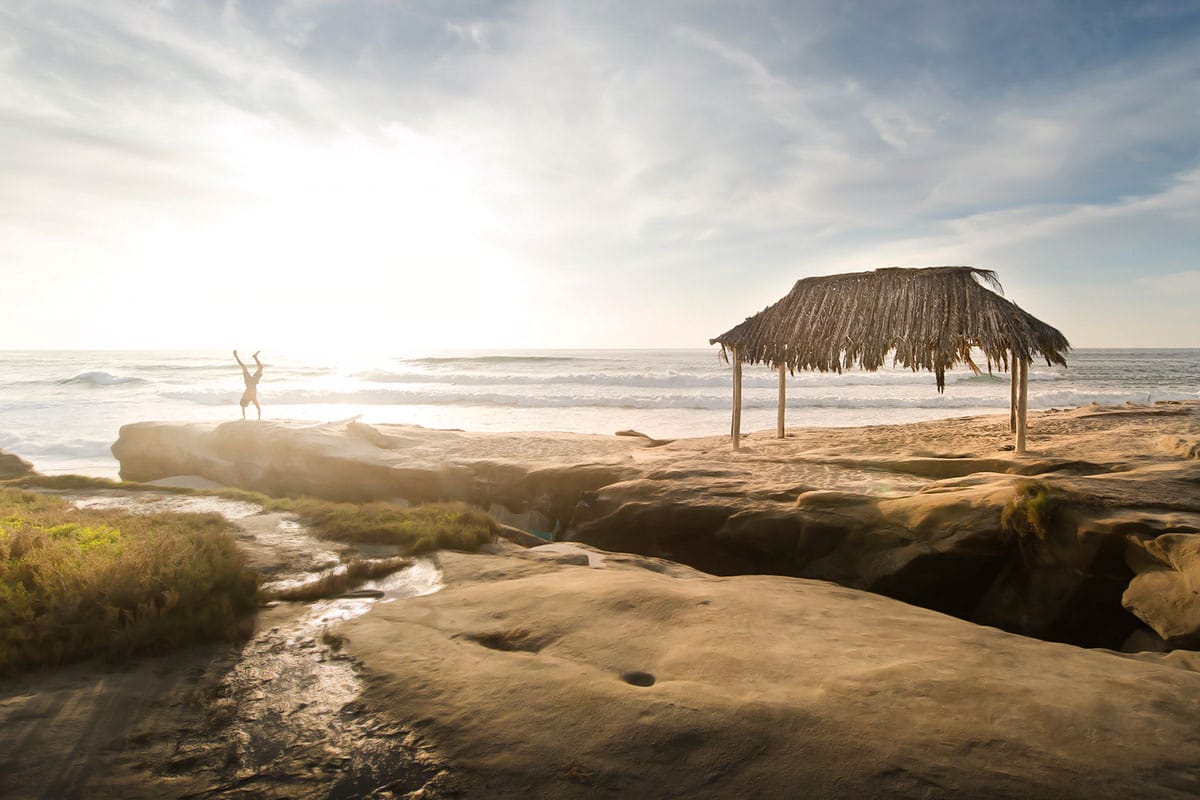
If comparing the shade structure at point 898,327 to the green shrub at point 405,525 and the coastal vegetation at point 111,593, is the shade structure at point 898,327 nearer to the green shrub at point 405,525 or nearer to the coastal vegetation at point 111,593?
the green shrub at point 405,525

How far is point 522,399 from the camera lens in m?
32.7

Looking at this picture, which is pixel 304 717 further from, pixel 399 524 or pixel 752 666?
pixel 399 524

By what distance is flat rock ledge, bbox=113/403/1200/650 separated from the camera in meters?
5.79

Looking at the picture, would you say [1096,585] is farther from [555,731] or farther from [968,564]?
[555,731]

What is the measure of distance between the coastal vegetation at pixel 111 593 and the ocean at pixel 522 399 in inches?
517

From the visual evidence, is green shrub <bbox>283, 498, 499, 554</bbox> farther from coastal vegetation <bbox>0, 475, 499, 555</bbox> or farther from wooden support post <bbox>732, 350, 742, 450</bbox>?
wooden support post <bbox>732, 350, 742, 450</bbox>

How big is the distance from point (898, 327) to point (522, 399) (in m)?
23.4

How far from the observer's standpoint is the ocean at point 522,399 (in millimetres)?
22969

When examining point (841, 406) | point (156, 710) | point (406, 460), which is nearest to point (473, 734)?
point (156, 710)

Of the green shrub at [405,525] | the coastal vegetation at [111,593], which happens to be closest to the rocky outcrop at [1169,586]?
the green shrub at [405,525]

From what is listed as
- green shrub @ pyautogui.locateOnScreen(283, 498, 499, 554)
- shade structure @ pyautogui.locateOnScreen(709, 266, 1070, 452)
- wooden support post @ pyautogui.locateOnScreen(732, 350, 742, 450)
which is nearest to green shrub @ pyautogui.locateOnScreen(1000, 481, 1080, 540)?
shade structure @ pyautogui.locateOnScreen(709, 266, 1070, 452)

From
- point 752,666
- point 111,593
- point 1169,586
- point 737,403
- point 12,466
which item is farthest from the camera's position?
point 12,466

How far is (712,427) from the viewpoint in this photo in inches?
877

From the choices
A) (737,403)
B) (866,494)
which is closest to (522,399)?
(737,403)
